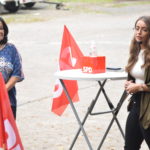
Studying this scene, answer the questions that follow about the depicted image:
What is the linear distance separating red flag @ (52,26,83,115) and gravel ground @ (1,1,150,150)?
0.53 metres

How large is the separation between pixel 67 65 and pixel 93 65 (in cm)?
89

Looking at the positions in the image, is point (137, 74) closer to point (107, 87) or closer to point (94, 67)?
point (94, 67)

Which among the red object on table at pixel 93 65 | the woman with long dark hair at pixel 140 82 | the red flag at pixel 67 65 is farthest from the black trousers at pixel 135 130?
the red flag at pixel 67 65

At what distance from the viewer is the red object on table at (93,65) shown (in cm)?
598

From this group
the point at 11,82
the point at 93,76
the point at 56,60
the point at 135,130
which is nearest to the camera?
the point at 135,130

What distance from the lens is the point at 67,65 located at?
6832 mm

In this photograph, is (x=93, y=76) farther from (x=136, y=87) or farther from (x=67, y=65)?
(x=67, y=65)

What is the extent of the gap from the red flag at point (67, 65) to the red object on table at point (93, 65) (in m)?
0.66

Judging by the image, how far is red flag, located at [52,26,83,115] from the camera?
6.83 meters

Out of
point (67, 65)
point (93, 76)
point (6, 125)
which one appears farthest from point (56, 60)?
point (6, 125)

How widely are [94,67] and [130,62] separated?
2.68 feet

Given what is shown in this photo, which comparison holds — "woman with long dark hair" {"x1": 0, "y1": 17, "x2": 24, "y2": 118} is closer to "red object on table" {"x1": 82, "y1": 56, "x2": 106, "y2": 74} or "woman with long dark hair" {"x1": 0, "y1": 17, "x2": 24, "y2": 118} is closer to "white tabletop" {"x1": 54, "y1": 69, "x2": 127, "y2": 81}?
"white tabletop" {"x1": 54, "y1": 69, "x2": 127, "y2": 81}

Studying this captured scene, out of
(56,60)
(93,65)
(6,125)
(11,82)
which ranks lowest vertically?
(56,60)

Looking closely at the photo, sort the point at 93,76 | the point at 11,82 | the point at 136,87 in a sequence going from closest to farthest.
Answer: the point at 136,87 < the point at 93,76 < the point at 11,82
